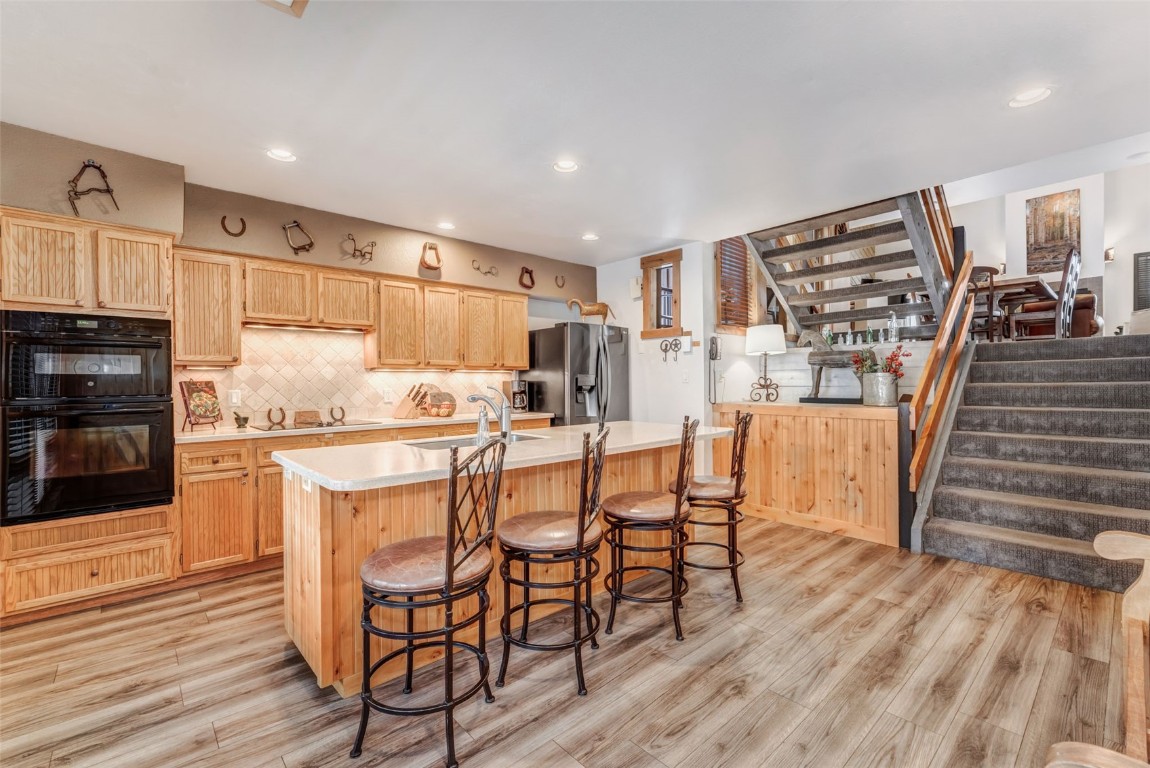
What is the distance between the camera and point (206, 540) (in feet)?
10.5

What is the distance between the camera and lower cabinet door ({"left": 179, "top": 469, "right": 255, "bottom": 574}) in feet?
10.4

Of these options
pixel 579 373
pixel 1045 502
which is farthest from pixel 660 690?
pixel 579 373

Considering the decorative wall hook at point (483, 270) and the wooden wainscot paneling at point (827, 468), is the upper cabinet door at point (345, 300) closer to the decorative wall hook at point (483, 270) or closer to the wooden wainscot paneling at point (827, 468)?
the decorative wall hook at point (483, 270)

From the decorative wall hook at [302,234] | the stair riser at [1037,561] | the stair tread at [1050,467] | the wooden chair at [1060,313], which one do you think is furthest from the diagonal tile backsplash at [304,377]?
the wooden chair at [1060,313]

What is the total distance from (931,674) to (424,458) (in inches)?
92.1

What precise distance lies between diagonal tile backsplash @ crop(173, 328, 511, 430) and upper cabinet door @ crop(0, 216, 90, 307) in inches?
35.3

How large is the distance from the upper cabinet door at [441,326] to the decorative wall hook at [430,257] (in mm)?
180

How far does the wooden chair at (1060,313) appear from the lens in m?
5.38

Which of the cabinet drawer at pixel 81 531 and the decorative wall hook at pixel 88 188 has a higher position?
the decorative wall hook at pixel 88 188

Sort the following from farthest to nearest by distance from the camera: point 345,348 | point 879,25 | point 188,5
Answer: point 345,348 < point 879,25 < point 188,5

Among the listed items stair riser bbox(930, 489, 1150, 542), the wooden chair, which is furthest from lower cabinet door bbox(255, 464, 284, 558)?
the wooden chair

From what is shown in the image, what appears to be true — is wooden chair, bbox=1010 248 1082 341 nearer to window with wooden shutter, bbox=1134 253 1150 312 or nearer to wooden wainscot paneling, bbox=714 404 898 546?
window with wooden shutter, bbox=1134 253 1150 312

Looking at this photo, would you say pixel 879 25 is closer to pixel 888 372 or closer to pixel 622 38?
pixel 622 38

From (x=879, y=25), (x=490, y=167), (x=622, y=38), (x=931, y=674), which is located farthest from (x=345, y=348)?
(x=931, y=674)
